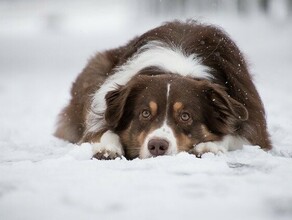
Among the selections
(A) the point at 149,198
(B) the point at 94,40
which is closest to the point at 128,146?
(A) the point at 149,198

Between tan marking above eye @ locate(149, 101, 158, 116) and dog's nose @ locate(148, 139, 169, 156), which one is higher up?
tan marking above eye @ locate(149, 101, 158, 116)

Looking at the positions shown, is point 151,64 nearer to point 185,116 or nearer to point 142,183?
point 185,116

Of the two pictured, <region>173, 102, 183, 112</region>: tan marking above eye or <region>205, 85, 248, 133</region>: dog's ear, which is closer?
<region>173, 102, 183, 112</region>: tan marking above eye

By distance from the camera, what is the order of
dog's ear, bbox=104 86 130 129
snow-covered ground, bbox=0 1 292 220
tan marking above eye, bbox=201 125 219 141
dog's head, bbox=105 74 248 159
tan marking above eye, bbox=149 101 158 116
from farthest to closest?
dog's ear, bbox=104 86 130 129, tan marking above eye, bbox=201 125 219 141, tan marking above eye, bbox=149 101 158 116, dog's head, bbox=105 74 248 159, snow-covered ground, bbox=0 1 292 220

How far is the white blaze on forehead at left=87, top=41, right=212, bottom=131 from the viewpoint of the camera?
6.09 metres

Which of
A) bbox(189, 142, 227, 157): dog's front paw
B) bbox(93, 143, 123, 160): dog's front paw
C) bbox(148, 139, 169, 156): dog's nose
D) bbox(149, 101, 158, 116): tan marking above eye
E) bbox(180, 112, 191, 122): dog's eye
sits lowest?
bbox(93, 143, 123, 160): dog's front paw

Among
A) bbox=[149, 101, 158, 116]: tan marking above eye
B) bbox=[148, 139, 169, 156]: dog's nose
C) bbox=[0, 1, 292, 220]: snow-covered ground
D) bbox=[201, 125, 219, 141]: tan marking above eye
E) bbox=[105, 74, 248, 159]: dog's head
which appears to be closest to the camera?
bbox=[0, 1, 292, 220]: snow-covered ground

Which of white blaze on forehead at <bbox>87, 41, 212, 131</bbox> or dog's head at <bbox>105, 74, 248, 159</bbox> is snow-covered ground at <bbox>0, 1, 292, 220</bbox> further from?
white blaze on forehead at <bbox>87, 41, 212, 131</bbox>

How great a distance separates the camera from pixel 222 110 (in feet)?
18.7

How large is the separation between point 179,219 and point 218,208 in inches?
11.6

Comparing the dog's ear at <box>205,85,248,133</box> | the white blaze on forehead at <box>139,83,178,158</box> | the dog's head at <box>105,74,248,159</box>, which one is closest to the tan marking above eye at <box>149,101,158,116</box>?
the dog's head at <box>105,74,248,159</box>

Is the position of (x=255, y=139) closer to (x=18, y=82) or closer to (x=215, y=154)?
(x=215, y=154)

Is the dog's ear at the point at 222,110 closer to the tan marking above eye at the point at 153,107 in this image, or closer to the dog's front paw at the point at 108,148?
the tan marking above eye at the point at 153,107

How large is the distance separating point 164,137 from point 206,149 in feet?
1.76
